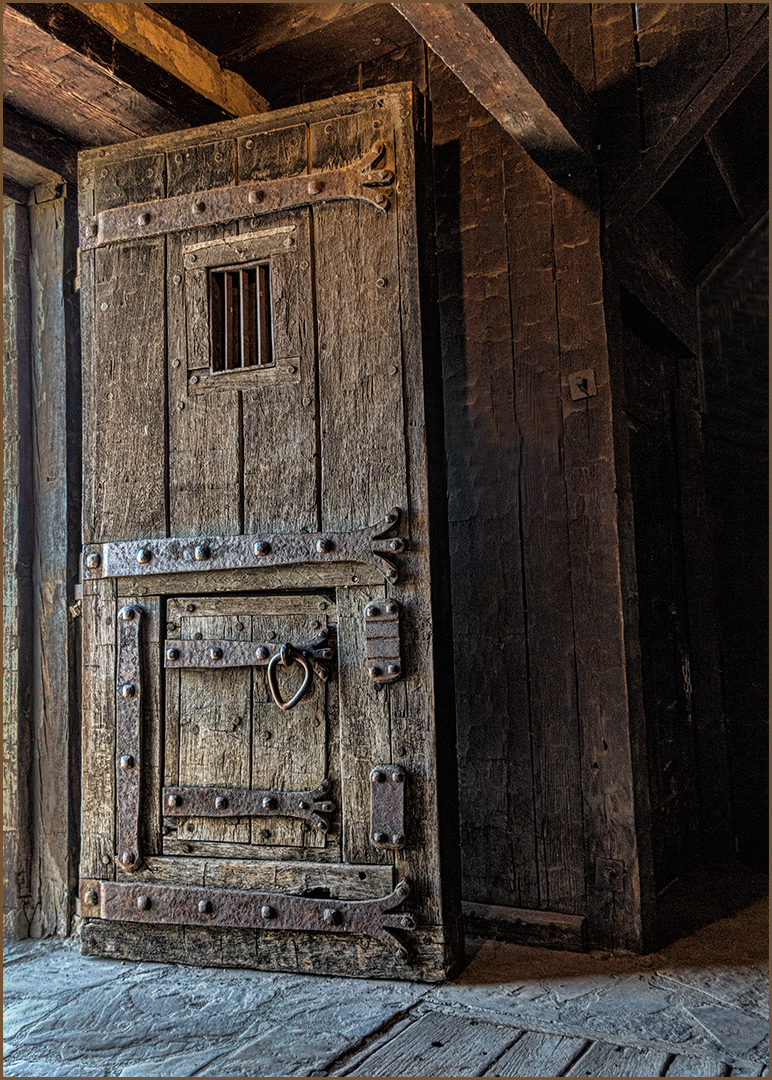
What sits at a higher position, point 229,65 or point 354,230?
point 229,65

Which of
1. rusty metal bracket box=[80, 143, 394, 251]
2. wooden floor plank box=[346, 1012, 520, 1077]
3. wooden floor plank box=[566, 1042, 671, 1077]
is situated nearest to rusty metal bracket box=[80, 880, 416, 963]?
wooden floor plank box=[346, 1012, 520, 1077]

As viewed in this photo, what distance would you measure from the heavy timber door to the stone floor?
13cm

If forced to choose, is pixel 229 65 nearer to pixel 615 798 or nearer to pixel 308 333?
pixel 308 333

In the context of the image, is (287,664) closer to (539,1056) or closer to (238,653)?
(238,653)

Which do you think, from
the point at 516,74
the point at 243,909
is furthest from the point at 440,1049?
the point at 516,74

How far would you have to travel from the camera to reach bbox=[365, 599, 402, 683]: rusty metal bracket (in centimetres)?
204

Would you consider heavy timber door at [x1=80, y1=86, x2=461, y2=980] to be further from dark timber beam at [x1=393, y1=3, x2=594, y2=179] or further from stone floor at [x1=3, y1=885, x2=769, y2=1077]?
A: dark timber beam at [x1=393, y1=3, x2=594, y2=179]

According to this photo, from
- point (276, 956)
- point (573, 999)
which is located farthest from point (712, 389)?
point (276, 956)

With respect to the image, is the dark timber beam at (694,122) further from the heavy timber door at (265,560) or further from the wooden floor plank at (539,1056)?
the wooden floor plank at (539,1056)

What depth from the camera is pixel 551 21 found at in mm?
2463

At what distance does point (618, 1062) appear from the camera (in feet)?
5.11

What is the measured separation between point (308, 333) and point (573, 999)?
1.72 meters

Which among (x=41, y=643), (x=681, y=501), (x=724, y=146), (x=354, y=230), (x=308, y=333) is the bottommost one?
(x=41, y=643)

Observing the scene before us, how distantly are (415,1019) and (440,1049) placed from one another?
0.15 meters
